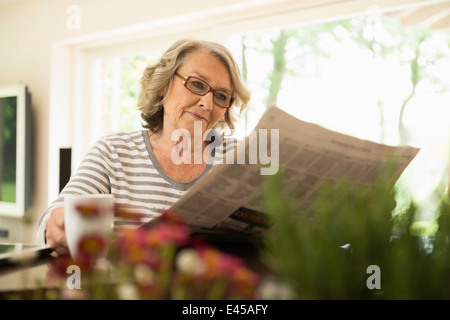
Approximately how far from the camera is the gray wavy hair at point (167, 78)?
5.29ft

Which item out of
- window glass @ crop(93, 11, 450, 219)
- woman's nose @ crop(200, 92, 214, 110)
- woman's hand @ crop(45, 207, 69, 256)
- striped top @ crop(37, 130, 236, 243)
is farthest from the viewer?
window glass @ crop(93, 11, 450, 219)

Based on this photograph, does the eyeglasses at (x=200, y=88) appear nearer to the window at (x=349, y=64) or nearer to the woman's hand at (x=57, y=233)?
the window at (x=349, y=64)

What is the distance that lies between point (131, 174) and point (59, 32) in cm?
272

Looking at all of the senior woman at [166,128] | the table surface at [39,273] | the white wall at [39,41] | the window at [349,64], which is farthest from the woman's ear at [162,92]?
the white wall at [39,41]

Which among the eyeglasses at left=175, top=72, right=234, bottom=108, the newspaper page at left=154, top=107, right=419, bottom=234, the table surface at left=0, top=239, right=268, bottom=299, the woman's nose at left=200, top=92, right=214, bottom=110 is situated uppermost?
the eyeglasses at left=175, top=72, right=234, bottom=108

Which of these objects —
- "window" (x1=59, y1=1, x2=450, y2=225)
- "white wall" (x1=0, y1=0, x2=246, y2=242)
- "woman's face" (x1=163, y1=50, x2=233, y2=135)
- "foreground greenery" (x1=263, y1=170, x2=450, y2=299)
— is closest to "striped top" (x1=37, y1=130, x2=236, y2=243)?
"woman's face" (x1=163, y1=50, x2=233, y2=135)

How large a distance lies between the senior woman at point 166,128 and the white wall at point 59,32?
1415 millimetres

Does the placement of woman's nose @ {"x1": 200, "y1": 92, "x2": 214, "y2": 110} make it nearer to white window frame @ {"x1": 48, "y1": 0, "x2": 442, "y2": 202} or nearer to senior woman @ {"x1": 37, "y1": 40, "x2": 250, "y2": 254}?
senior woman @ {"x1": 37, "y1": 40, "x2": 250, "y2": 254}

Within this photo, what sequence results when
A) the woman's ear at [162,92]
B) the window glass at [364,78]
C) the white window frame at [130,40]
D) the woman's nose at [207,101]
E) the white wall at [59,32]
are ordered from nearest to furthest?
the woman's nose at [207,101] < the woman's ear at [162,92] < the window glass at [364,78] < the white window frame at [130,40] < the white wall at [59,32]

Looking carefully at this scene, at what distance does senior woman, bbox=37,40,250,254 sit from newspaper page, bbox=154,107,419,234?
589 millimetres

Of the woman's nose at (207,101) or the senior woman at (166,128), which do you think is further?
the woman's nose at (207,101)

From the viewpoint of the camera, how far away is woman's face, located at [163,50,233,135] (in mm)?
1539

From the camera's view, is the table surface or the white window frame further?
the white window frame

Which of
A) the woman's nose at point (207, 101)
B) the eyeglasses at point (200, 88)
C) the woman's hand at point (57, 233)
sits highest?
the eyeglasses at point (200, 88)
